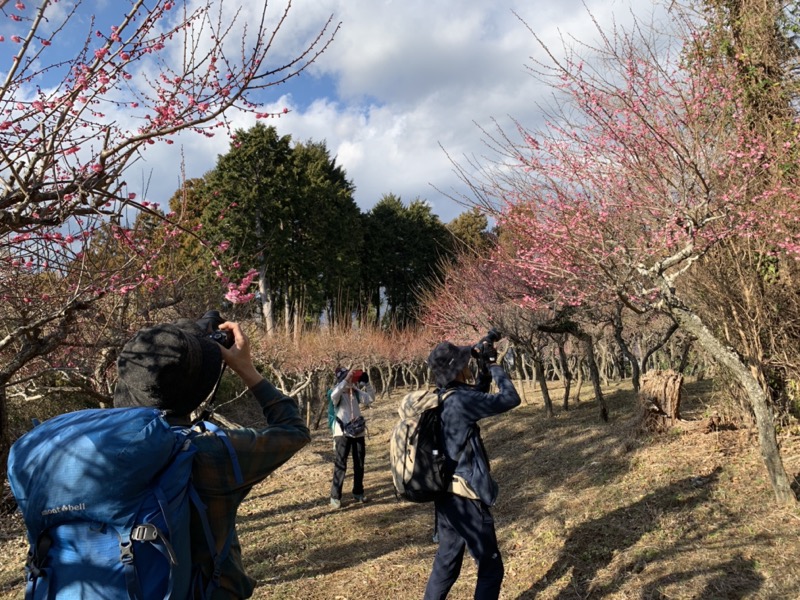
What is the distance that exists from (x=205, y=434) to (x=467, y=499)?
192 centimetres

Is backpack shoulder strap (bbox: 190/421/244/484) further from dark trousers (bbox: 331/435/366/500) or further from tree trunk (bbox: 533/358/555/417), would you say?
tree trunk (bbox: 533/358/555/417)

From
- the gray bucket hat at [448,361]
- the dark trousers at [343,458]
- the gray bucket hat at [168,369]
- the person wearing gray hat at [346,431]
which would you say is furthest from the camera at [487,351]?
the dark trousers at [343,458]

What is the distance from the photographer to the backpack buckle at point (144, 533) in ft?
3.98

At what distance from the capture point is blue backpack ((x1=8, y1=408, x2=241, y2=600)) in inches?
47.8

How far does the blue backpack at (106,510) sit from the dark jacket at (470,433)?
191cm

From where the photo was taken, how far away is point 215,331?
1605 mm

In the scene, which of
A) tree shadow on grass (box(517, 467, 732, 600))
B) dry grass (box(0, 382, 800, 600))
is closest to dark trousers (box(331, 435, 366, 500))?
dry grass (box(0, 382, 800, 600))

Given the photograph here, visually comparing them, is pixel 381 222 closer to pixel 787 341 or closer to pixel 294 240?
pixel 294 240

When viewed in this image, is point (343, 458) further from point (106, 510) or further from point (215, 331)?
point (106, 510)

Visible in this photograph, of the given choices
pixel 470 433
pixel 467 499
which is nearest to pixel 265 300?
pixel 470 433

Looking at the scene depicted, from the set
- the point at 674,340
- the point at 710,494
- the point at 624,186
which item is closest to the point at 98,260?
the point at 624,186

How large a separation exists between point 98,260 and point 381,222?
3129 cm

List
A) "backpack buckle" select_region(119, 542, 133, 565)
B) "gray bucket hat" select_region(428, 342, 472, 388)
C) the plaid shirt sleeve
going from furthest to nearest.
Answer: "gray bucket hat" select_region(428, 342, 472, 388), the plaid shirt sleeve, "backpack buckle" select_region(119, 542, 133, 565)

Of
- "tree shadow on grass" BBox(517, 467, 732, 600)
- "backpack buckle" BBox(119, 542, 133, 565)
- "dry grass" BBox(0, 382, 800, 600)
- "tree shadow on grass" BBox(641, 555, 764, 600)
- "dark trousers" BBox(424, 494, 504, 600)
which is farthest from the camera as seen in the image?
"tree shadow on grass" BBox(517, 467, 732, 600)
